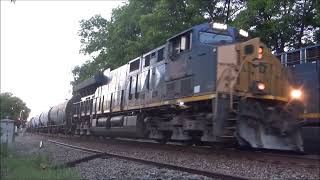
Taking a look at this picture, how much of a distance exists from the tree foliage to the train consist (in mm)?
7194

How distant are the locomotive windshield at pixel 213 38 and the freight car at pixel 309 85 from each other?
203 cm

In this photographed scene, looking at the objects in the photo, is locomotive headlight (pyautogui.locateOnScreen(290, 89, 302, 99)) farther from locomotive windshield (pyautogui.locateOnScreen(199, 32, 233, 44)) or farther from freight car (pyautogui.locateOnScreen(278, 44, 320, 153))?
locomotive windshield (pyautogui.locateOnScreen(199, 32, 233, 44))

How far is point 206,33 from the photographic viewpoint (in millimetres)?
13125

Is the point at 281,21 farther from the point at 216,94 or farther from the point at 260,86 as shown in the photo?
the point at 216,94

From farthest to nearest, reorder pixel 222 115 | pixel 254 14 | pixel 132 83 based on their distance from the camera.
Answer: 1. pixel 254 14
2. pixel 132 83
3. pixel 222 115

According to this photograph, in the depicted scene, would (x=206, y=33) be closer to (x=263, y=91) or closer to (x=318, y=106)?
(x=263, y=91)

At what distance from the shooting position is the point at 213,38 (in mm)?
13211

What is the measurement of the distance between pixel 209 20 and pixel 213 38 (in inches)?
520

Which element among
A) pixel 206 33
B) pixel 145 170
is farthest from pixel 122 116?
pixel 145 170

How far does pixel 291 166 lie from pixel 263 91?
3244 millimetres

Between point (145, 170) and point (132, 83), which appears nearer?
point (145, 170)

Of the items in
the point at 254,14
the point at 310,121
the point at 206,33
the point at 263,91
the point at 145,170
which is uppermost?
the point at 254,14

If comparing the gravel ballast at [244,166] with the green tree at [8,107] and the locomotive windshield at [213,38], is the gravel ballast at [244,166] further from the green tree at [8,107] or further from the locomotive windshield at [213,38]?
the green tree at [8,107]

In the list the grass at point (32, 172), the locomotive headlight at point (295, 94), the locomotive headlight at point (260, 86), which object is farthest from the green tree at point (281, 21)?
the grass at point (32, 172)
